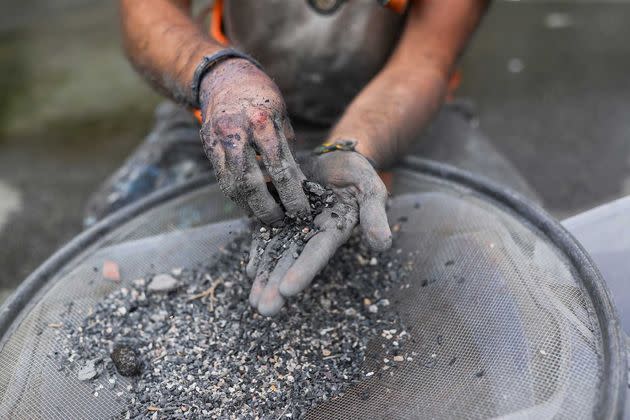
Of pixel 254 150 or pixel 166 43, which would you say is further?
pixel 166 43

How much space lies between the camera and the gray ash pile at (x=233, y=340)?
91 centimetres

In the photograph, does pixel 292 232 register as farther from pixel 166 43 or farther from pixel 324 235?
pixel 166 43

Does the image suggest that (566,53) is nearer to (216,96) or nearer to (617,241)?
(617,241)

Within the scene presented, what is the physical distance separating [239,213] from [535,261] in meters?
0.59

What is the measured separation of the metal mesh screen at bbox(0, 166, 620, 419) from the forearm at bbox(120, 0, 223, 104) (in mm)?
298

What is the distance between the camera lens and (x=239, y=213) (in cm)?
123

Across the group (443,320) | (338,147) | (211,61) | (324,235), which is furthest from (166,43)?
(443,320)

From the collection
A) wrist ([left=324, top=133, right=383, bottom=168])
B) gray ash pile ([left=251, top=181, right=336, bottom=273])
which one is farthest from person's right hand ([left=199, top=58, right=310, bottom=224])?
wrist ([left=324, top=133, right=383, bottom=168])

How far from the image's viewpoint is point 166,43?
1245 millimetres

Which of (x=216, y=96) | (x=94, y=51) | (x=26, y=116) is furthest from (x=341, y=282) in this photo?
(x=94, y=51)

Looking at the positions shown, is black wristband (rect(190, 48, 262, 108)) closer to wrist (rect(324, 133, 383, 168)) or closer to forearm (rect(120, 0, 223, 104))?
forearm (rect(120, 0, 223, 104))

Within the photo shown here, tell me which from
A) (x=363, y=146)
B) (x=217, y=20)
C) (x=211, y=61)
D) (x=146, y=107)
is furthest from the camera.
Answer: (x=146, y=107)

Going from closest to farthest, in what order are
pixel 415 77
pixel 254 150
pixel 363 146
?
pixel 254 150, pixel 363 146, pixel 415 77

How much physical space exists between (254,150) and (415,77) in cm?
57
